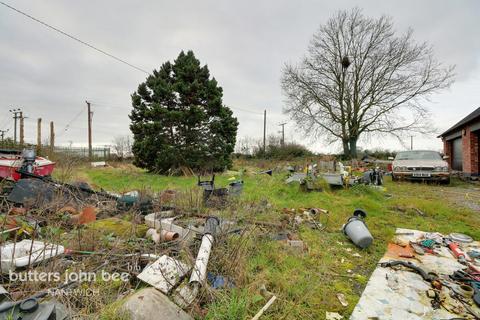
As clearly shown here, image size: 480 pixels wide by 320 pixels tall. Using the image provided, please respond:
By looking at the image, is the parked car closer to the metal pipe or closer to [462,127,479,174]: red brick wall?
[462,127,479,174]: red brick wall

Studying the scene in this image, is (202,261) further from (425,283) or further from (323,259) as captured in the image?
(425,283)

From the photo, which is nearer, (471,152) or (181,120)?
(471,152)

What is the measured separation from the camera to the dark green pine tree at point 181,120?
13.1 metres

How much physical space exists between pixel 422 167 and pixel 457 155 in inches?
290

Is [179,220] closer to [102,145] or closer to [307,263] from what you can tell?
[307,263]

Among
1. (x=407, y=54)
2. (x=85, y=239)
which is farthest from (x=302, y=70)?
(x=85, y=239)

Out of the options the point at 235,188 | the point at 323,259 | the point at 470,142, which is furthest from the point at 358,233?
the point at 470,142

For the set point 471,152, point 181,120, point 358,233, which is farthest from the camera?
point 181,120

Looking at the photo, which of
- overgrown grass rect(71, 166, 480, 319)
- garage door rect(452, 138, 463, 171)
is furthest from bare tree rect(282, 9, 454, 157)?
overgrown grass rect(71, 166, 480, 319)

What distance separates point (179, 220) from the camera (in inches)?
158

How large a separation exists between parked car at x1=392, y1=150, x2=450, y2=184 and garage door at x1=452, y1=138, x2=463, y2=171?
4918 millimetres

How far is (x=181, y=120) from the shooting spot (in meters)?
13.2

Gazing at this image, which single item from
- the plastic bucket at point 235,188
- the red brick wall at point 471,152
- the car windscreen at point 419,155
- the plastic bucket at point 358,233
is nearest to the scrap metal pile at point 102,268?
the plastic bucket at point 358,233

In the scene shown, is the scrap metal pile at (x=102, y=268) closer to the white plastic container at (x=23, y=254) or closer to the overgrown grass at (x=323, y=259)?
the white plastic container at (x=23, y=254)
